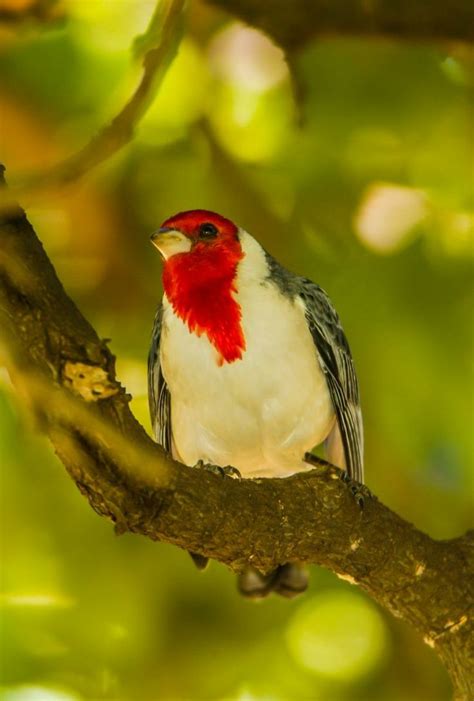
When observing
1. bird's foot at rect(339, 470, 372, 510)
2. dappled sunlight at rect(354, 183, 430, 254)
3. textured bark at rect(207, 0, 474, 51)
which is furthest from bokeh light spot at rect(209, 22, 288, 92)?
bird's foot at rect(339, 470, 372, 510)

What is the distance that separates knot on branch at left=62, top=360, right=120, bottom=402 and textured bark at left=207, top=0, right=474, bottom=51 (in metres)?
2.93

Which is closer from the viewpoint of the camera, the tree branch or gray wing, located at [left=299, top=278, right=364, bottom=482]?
the tree branch

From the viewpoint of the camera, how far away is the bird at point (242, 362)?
15.5 ft

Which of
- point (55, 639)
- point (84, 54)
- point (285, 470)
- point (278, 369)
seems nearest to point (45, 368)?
point (278, 369)

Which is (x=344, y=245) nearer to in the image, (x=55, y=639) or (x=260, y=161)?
(x=260, y=161)

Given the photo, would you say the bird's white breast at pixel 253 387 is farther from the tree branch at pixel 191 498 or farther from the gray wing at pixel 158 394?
the tree branch at pixel 191 498

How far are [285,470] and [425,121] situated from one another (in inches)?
76.1

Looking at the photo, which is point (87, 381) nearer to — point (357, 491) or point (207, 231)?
point (357, 491)

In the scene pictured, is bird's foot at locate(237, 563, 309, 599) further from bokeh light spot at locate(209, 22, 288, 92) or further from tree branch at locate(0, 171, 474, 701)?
bokeh light spot at locate(209, 22, 288, 92)

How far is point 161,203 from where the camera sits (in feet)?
20.5

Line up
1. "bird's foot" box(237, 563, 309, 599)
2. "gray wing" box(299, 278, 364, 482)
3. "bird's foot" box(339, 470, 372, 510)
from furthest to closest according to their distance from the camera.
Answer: "bird's foot" box(237, 563, 309, 599) → "gray wing" box(299, 278, 364, 482) → "bird's foot" box(339, 470, 372, 510)

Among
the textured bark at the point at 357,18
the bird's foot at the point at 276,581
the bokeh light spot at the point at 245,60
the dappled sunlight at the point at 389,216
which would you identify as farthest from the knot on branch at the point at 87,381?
the bokeh light spot at the point at 245,60

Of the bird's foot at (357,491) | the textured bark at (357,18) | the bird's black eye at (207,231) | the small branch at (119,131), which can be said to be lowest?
the bird's foot at (357,491)

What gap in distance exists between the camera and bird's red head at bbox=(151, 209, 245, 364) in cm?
475
